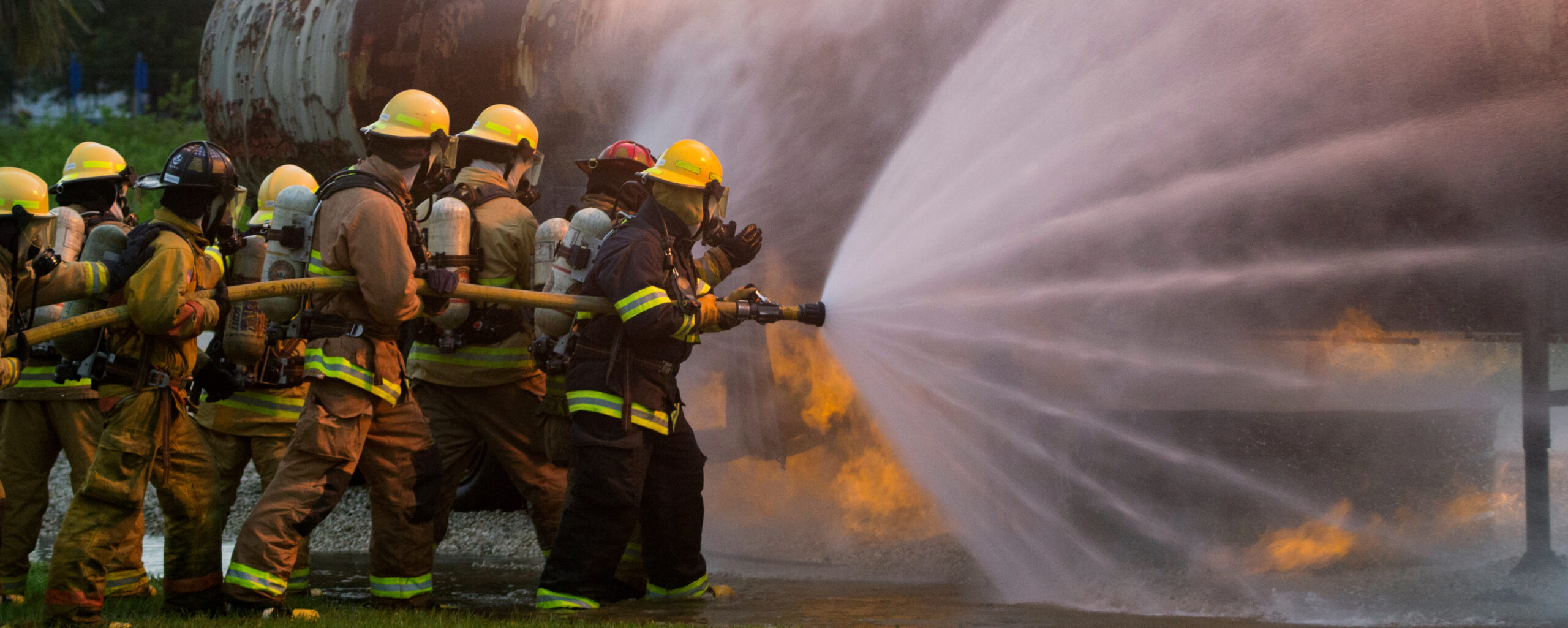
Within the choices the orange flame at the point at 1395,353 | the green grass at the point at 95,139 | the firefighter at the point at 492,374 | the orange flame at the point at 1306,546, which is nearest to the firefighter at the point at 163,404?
the firefighter at the point at 492,374

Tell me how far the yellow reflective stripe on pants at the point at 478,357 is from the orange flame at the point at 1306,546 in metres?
3.31

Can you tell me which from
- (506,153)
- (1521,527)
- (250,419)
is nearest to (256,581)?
(250,419)

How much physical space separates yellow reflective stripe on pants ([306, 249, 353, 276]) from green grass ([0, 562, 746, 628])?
124cm

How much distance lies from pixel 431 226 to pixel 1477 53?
4.28 meters

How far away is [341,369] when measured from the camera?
472cm

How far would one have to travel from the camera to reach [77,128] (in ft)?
84.7

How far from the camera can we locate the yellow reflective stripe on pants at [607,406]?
4.86 m

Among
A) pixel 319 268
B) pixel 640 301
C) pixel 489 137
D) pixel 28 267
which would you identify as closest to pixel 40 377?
pixel 28 267

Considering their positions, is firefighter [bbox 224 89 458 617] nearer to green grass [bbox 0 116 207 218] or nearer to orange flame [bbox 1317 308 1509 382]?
orange flame [bbox 1317 308 1509 382]

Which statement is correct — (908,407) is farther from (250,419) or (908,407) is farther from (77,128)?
(77,128)

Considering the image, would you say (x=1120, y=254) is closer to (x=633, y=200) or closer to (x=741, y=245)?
(x=741, y=245)

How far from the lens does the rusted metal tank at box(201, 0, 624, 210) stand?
7.50 meters

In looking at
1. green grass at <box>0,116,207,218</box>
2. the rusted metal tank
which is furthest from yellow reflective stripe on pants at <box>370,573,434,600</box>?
green grass at <box>0,116,207,218</box>

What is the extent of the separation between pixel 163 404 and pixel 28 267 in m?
0.68
